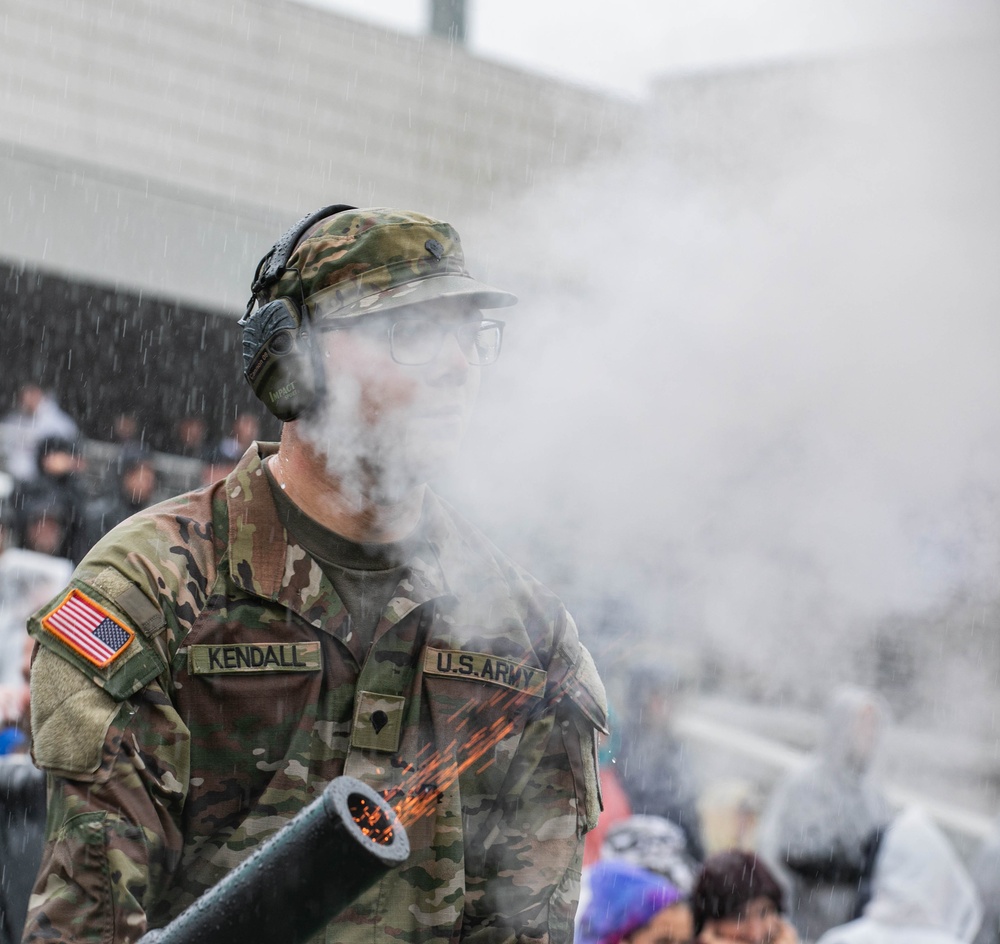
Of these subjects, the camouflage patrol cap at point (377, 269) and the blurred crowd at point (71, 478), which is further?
the blurred crowd at point (71, 478)

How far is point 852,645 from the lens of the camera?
497 cm

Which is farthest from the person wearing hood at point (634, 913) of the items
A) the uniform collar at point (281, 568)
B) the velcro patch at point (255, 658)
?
the velcro patch at point (255, 658)

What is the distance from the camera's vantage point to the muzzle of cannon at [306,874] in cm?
180

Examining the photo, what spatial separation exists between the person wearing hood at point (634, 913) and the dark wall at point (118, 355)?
728 centimetres

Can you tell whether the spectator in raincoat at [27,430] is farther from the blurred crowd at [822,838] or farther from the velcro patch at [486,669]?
the velcro patch at [486,669]

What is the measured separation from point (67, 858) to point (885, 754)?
449 cm

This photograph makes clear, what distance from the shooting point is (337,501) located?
2.50 m

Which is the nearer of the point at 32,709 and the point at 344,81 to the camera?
the point at 32,709

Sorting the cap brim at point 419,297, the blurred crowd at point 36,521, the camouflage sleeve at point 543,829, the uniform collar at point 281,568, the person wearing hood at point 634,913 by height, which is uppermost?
the cap brim at point 419,297

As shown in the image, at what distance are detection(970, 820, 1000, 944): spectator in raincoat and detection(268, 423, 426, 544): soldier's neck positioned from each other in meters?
3.71

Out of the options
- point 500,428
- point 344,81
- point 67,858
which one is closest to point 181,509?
point 67,858

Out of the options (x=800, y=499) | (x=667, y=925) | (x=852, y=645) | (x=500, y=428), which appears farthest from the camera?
(x=852, y=645)

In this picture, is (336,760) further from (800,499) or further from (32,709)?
(800,499)

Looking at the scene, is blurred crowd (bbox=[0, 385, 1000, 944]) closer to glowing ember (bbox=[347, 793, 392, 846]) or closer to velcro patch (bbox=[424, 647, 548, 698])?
velcro patch (bbox=[424, 647, 548, 698])
